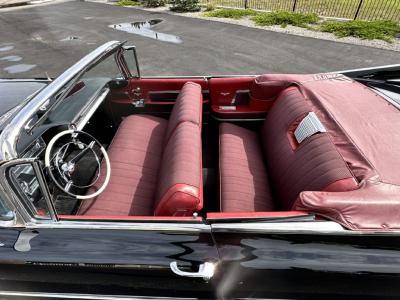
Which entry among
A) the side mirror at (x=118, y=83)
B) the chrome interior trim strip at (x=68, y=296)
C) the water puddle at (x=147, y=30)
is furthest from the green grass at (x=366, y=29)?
the chrome interior trim strip at (x=68, y=296)

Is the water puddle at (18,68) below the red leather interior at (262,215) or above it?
below

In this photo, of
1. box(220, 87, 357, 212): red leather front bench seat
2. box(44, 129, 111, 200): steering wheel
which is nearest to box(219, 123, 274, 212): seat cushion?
box(220, 87, 357, 212): red leather front bench seat

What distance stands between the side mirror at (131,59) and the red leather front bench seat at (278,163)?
1.18 m

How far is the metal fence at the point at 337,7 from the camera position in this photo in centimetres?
1066

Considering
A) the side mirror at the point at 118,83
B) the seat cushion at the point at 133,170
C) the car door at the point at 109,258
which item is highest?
the side mirror at the point at 118,83

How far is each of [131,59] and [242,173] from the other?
71.2 inches

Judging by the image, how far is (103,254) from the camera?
199 cm

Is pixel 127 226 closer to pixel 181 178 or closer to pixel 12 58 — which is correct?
pixel 181 178

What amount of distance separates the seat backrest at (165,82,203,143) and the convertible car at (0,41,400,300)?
0.19 feet

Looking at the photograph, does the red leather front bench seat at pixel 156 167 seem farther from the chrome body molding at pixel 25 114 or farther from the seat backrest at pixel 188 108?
the chrome body molding at pixel 25 114

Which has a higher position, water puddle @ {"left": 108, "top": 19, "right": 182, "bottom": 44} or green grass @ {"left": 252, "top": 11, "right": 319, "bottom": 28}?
green grass @ {"left": 252, "top": 11, "right": 319, "bottom": 28}

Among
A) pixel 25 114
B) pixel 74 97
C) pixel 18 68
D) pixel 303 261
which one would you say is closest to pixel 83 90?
pixel 74 97

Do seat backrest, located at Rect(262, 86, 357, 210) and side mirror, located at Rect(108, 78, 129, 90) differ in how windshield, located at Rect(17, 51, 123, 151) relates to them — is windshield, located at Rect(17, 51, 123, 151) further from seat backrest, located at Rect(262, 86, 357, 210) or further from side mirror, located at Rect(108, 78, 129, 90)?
seat backrest, located at Rect(262, 86, 357, 210)

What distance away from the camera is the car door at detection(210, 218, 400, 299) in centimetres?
183
